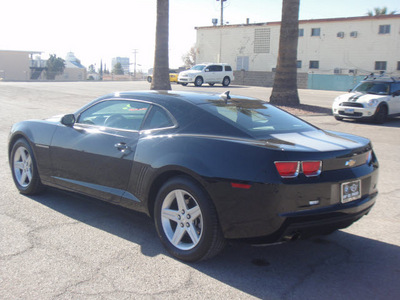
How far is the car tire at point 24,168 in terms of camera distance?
575 centimetres

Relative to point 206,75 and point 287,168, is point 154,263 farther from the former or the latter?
point 206,75

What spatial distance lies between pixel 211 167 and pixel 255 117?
105 centimetres

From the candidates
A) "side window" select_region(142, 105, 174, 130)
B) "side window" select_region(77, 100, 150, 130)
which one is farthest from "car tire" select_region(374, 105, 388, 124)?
"side window" select_region(142, 105, 174, 130)

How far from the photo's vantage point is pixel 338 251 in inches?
170

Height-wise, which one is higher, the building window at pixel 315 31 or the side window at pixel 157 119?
the building window at pixel 315 31

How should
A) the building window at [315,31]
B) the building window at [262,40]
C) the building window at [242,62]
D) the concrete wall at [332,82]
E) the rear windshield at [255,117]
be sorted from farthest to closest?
the building window at [242,62] → the building window at [262,40] → the building window at [315,31] → the concrete wall at [332,82] → the rear windshield at [255,117]

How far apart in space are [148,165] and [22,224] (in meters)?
1.71

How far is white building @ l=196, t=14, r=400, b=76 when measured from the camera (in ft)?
145

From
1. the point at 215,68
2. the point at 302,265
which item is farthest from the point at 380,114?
the point at 215,68

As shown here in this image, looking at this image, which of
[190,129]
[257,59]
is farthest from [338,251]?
[257,59]

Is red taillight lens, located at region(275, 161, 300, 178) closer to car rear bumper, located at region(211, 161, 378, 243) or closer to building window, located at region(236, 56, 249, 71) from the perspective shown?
car rear bumper, located at region(211, 161, 378, 243)

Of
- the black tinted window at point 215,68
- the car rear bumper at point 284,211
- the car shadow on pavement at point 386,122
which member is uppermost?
the black tinted window at point 215,68

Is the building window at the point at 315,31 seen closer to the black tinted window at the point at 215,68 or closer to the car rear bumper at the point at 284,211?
the black tinted window at the point at 215,68

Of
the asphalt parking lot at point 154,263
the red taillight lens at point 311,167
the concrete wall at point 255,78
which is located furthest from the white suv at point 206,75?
the red taillight lens at point 311,167
